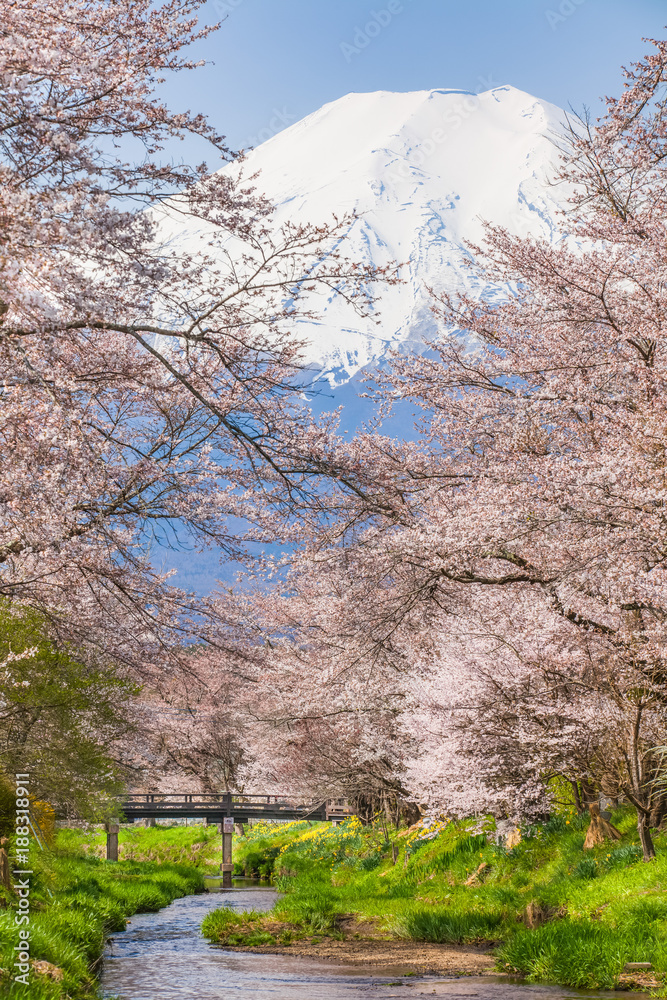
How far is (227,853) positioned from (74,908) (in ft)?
53.1

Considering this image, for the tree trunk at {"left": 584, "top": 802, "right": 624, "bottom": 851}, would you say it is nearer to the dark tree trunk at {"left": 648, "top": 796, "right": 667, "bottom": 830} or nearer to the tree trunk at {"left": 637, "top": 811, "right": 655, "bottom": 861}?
the dark tree trunk at {"left": 648, "top": 796, "right": 667, "bottom": 830}

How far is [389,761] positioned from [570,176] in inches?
486

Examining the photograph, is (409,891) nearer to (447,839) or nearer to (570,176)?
(447,839)

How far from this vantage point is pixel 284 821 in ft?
115

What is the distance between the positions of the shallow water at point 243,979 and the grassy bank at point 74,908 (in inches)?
20.4

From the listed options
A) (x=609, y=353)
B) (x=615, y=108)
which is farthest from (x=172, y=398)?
(x=615, y=108)

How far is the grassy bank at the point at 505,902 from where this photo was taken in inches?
329

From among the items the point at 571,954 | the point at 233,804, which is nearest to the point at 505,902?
the point at 571,954

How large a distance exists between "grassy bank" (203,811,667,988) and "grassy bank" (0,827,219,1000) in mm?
2591

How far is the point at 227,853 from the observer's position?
28203 mm

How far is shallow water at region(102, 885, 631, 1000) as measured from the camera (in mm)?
→ 9039

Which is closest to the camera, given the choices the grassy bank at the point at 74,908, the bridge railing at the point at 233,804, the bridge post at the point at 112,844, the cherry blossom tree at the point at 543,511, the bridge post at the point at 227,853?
the grassy bank at the point at 74,908

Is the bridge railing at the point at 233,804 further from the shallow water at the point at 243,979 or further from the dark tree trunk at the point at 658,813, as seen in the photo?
the dark tree trunk at the point at 658,813

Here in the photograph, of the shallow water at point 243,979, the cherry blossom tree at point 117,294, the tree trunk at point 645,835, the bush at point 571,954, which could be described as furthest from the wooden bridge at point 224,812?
the cherry blossom tree at point 117,294
